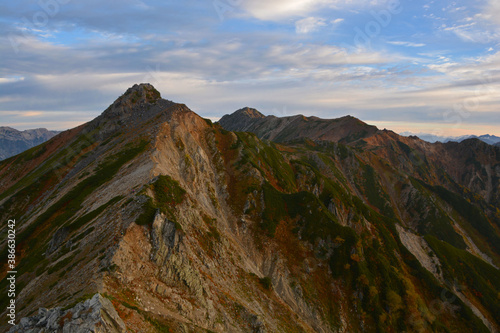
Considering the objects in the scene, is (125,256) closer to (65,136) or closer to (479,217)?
(65,136)

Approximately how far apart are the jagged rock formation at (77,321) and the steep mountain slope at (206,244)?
0.97ft

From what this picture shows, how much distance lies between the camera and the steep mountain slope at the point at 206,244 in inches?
1469

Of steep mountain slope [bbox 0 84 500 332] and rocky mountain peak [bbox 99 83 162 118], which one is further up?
rocky mountain peak [bbox 99 83 162 118]

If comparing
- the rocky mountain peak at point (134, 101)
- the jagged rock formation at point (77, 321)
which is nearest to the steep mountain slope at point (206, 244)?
the jagged rock formation at point (77, 321)

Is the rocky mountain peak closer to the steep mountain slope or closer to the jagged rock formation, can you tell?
the steep mountain slope

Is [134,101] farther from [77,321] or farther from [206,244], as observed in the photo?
[77,321]

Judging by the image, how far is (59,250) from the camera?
42.9m

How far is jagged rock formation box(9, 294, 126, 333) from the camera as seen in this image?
22.4 m

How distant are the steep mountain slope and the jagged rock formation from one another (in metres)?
0.29

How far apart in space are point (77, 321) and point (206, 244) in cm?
3466

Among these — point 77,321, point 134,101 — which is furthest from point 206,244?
point 134,101

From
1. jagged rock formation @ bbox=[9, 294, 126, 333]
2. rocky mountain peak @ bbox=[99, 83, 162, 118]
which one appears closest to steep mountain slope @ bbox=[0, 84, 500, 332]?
jagged rock formation @ bbox=[9, 294, 126, 333]

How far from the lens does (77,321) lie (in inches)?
890

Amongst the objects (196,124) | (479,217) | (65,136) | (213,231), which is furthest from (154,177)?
(479,217)
